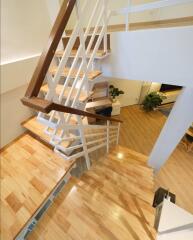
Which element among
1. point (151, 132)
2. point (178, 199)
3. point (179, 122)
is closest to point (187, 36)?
point (179, 122)

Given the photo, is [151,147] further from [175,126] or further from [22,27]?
[22,27]

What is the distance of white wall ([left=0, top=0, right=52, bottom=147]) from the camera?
1.62m

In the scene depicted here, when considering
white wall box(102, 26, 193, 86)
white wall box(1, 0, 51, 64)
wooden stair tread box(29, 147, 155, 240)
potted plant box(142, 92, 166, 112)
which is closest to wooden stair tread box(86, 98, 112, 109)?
potted plant box(142, 92, 166, 112)

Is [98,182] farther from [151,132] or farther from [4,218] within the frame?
[151,132]

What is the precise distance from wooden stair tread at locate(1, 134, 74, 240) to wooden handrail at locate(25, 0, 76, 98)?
1.16 metres

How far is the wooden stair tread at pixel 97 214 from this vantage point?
4.00 ft

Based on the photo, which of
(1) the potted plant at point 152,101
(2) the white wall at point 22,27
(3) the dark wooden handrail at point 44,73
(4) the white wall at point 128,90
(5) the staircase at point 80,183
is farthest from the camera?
(1) the potted plant at point 152,101

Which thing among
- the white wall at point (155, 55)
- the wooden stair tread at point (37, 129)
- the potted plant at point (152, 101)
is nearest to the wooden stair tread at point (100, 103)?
the potted plant at point (152, 101)

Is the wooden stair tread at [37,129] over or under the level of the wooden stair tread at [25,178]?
over

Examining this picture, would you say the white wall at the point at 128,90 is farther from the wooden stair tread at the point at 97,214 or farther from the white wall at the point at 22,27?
the wooden stair tread at the point at 97,214

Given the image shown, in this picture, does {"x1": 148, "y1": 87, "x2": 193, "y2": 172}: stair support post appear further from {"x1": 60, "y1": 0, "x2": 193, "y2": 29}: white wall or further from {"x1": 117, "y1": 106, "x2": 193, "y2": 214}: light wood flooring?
{"x1": 60, "y1": 0, "x2": 193, "y2": 29}: white wall

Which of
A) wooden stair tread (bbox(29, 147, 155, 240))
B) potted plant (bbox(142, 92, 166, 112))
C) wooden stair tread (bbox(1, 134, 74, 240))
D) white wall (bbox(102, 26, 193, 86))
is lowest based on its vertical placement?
potted plant (bbox(142, 92, 166, 112))

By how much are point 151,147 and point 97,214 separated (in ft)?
8.21

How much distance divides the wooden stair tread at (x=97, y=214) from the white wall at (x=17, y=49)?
4.17 feet
